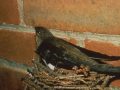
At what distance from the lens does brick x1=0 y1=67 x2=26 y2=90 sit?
835mm

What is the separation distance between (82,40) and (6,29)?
233 mm

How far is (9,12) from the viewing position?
79 cm

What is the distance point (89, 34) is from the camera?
0.68 metres

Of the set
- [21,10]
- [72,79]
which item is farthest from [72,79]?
[21,10]

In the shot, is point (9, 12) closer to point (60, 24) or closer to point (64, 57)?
point (60, 24)

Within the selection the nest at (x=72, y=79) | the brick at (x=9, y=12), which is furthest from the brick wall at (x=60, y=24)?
the nest at (x=72, y=79)

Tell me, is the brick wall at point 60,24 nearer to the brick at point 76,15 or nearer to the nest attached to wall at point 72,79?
the brick at point 76,15

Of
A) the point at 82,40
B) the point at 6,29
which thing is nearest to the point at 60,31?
the point at 82,40

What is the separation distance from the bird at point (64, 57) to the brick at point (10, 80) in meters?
0.25

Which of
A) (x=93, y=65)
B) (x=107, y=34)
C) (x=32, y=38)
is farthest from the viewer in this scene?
(x=32, y=38)

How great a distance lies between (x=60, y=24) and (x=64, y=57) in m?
0.16

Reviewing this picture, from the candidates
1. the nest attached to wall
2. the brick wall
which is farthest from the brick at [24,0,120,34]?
the nest attached to wall

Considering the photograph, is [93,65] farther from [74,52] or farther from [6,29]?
[6,29]

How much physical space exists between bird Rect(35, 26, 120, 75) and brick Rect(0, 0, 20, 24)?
0.63 feet
